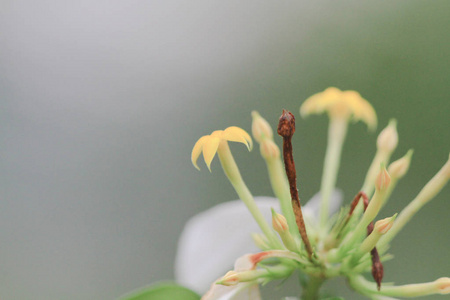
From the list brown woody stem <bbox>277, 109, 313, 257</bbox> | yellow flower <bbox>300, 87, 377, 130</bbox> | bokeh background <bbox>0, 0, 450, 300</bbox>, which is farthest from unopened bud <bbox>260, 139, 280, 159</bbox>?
bokeh background <bbox>0, 0, 450, 300</bbox>

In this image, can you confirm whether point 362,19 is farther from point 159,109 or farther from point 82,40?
point 82,40

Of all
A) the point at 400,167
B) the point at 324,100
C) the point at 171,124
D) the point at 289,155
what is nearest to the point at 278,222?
the point at 289,155

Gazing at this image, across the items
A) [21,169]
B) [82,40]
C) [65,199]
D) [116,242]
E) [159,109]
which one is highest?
[82,40]

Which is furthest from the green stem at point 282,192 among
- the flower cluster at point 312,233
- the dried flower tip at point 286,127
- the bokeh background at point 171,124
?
the bokeh background at point 171,124

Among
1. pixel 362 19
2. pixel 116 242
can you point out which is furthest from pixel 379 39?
pixel 116 242

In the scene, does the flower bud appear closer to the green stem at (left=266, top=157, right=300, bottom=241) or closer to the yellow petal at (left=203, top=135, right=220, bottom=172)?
the green stem at (left=266, top=157, right=300, bottom=241)
